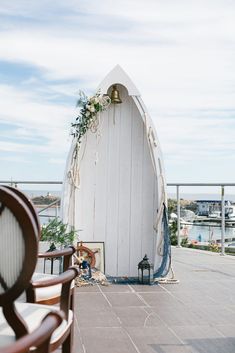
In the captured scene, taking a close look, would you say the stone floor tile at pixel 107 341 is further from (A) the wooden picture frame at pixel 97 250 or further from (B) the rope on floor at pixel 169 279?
(A) the wooden picture frame at pixel 97 250

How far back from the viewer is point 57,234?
15.0 feet

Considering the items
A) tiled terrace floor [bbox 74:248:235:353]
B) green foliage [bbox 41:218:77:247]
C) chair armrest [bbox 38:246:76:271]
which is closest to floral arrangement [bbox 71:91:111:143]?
green foliage [bbox 41:218:77:247]

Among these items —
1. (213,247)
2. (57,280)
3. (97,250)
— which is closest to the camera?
(57,280)

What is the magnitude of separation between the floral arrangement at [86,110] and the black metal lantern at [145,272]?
1.30 metres

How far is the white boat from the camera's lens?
507 cm

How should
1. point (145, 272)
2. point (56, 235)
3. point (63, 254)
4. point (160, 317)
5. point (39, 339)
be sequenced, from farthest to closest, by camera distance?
point (145, 272), point (56, 235), point (160, 317), point (63, 254), point (39, 339)

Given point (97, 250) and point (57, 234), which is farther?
point (97, 250)

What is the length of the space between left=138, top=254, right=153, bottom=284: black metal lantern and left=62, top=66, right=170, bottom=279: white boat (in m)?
0.28

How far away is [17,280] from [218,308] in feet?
8.42

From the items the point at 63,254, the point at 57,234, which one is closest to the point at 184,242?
the point at 57,234

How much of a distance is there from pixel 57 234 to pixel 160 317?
1.38 metres

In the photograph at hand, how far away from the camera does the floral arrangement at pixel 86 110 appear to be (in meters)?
4.88

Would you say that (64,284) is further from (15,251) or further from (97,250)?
(97,250)

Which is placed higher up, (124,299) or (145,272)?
(145,272)
